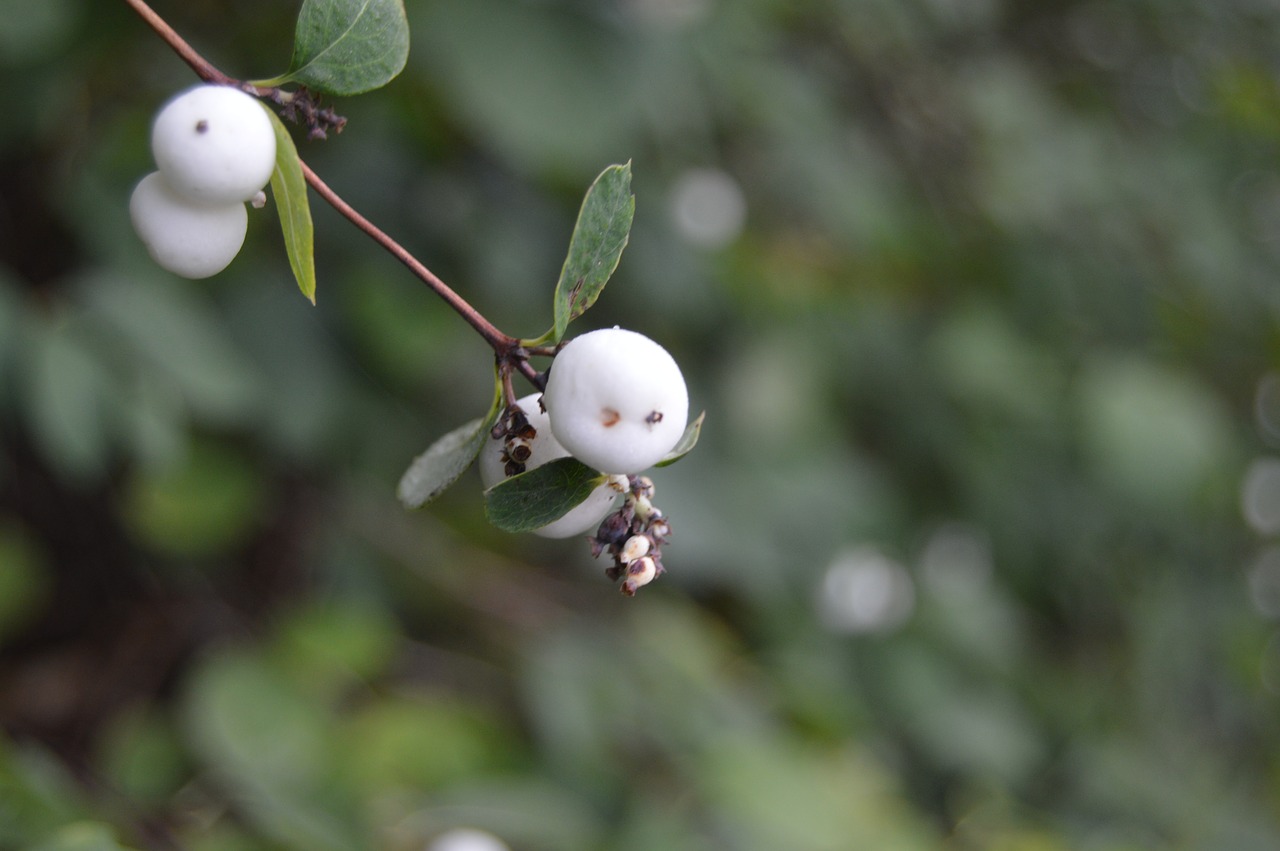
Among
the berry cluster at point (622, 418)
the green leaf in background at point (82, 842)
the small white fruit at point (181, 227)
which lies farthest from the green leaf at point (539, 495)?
the green leaf in background at point (82, 842)

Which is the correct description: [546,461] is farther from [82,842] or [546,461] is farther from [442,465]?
[82,842]

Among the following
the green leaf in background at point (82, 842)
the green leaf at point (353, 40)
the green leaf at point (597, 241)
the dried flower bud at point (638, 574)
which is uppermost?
the green leaf at point (597, 241)

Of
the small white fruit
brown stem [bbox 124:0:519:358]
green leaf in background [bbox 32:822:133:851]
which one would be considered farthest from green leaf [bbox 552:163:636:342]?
green leaf in background [bbox 32:822:133:851]

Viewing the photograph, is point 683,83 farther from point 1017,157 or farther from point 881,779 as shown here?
point 881,779

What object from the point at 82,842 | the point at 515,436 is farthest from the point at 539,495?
the point at 82,842

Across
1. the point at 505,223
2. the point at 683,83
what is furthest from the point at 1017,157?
the point at 505,223

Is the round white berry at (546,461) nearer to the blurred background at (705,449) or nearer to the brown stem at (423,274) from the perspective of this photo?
the brown stem at (423,274)
